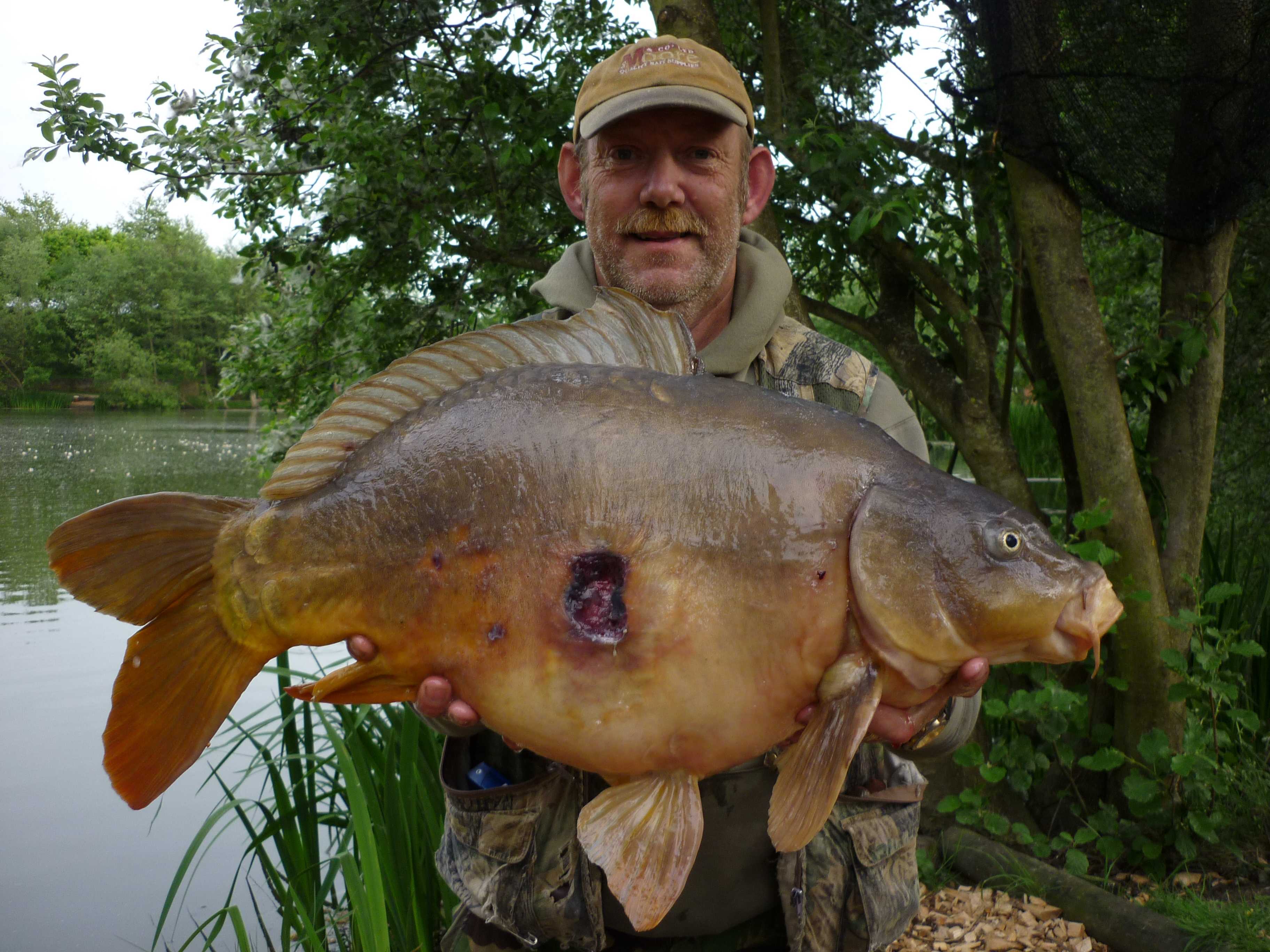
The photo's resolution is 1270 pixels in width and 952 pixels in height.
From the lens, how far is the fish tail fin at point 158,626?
1.39 m

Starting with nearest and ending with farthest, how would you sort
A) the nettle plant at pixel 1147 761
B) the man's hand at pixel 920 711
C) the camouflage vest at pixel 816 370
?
the man's hand at pixel 920 711, the camouflage vest at pixel 816 370, the nettle plant at pixel 1147 761

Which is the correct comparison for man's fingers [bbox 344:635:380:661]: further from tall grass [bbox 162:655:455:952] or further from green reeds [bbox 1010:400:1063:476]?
green reeds [bbox 1010:400:1063:476]

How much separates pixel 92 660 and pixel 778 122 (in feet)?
22.0

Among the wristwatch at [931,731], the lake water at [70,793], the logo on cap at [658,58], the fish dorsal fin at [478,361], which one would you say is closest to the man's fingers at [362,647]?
the fish dorsal fin at [478,361]

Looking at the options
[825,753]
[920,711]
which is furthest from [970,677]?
[825,753]

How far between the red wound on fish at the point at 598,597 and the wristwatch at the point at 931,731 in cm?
55

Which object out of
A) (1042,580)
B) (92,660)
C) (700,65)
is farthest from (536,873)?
(92,660)

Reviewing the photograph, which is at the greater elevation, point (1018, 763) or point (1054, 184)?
point (1054, 184)

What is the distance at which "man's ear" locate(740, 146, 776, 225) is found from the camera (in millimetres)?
2375

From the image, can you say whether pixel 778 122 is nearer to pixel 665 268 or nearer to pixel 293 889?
pixel 665 268

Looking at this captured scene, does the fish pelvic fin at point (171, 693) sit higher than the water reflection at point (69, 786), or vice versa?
the fish pelvic fin at point (171, 693)

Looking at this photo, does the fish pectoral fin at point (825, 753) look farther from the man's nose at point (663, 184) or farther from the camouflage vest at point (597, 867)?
the man's nose at point (663, 184)

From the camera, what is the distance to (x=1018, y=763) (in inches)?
141

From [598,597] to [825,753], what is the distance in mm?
365
